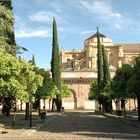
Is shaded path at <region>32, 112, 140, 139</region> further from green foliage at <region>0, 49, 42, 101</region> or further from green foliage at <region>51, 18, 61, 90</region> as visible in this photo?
green foliage at <region>51, 18, 61, 90</region>

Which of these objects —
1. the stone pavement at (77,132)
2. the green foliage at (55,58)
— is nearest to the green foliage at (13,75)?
the stone pavement at (77,132)

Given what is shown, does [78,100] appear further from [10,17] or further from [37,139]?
[37,139]

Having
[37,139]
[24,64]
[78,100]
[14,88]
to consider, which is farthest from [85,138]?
[78,100]

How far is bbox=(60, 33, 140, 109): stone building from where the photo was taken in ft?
357

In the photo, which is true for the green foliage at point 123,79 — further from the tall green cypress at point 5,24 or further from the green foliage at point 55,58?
the green foliage at point 55,58

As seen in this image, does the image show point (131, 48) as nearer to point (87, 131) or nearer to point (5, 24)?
point (5, 24)

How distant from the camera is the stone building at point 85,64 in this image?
108812 millimetres

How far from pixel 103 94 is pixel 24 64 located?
4066 cm

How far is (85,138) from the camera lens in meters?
22.6

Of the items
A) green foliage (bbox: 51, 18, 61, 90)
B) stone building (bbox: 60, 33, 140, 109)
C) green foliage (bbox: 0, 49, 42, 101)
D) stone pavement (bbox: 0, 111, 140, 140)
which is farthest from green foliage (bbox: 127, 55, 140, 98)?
stone building (bbox: 60, 33, 140, 109)

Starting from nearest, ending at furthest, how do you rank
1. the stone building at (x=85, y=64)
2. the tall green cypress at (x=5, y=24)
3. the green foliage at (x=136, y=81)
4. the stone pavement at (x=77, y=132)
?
the stone pavement at (x=77, y=132)
the tall green cypress at (x=5, y=24)
the green foliage at (x=136, y=81)
the stone building at (x=85, y=64)

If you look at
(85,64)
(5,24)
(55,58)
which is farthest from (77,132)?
(85,64)

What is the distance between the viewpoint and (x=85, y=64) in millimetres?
129000

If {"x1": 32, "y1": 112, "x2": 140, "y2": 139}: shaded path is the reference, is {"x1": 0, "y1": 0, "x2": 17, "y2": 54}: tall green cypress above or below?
above
